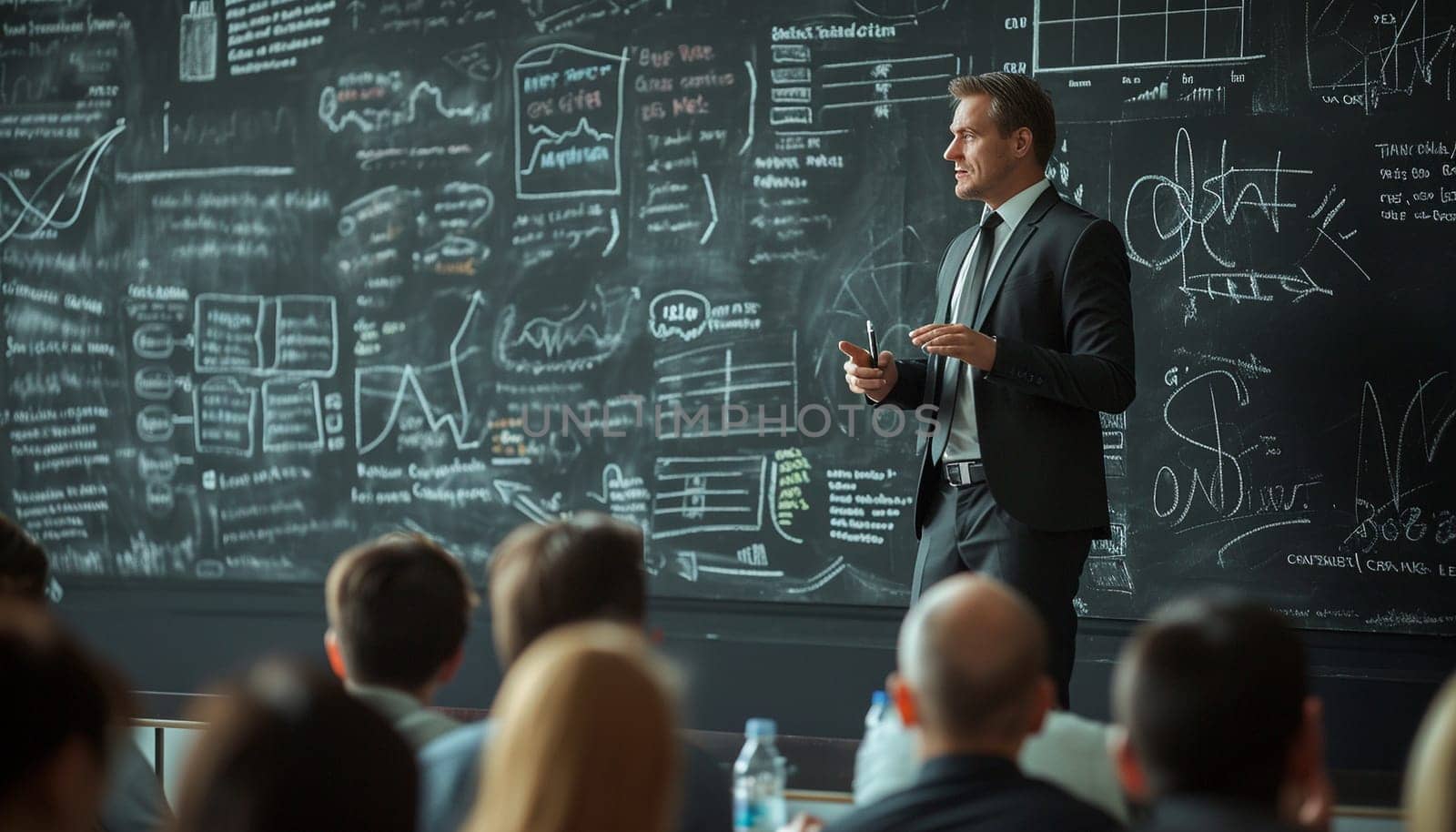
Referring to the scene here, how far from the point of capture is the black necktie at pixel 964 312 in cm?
320

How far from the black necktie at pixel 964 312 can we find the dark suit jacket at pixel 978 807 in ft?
5.57

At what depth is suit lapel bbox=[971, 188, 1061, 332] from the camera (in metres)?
3.16

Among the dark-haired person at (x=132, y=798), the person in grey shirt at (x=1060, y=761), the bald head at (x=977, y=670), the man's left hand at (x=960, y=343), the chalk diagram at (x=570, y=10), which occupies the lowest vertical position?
the dark-haired person at (x=132, y=798)

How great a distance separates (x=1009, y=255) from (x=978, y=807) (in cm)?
186

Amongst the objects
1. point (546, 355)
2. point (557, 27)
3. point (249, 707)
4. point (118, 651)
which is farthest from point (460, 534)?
point (249, 707)

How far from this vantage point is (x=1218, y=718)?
51.8 inches

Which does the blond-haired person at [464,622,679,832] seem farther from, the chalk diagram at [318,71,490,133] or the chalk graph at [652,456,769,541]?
the chalk diagram at [318,71,490,133]

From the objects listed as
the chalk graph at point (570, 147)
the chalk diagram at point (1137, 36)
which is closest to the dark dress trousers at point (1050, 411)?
the chalk diagram at point (1137, 36)

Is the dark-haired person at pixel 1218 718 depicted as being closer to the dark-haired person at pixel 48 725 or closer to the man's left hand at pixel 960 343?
the dark-haired person at pixel 48 725

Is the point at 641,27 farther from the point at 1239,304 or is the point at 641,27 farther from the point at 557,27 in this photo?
the point at 1239,304

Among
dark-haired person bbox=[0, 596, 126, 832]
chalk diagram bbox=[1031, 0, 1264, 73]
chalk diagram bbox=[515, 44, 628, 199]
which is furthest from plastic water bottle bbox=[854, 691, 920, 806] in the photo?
chalk diagram bbox=[515, 44, 628, 199]

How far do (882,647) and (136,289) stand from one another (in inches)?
109

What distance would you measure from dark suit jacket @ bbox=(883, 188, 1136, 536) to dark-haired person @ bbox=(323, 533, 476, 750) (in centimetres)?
139

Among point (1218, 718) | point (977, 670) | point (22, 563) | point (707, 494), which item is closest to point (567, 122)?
point (707, 494)
